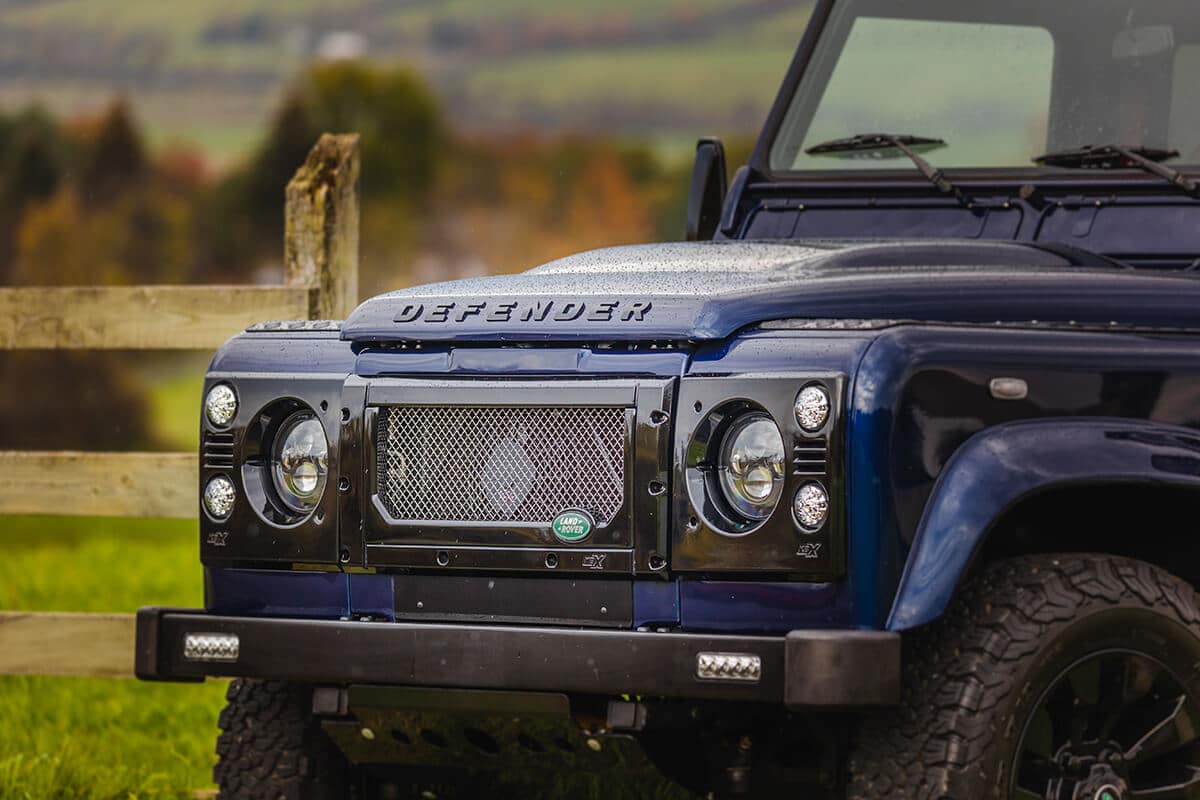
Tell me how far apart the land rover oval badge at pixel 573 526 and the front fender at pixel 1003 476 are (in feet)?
1.84

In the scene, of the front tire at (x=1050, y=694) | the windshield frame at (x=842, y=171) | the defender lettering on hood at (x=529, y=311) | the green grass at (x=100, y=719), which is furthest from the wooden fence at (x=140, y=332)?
the front tire at (x=1050, y=694)

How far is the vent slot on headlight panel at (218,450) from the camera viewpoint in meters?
4.04

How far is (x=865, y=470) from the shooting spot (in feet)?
11.3

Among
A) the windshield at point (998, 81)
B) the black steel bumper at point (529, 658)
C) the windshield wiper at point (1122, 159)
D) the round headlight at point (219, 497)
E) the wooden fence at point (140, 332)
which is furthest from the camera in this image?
the wooden fence at point (140, 332)

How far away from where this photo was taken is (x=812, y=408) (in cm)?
348

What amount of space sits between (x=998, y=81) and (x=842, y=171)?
462 mm

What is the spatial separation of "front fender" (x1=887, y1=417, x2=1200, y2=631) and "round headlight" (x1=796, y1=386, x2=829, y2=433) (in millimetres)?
220

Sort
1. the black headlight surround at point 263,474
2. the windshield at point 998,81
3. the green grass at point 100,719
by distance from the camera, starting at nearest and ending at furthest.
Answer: the black headlight surround at point 263,474
the windshield at point 998,81
the green grass at point 100,719

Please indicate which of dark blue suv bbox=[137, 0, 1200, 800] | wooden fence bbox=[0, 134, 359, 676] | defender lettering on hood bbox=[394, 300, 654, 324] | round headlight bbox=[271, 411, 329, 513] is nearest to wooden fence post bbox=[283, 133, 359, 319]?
wooden fence bbox=[0, 134, 359, 676]

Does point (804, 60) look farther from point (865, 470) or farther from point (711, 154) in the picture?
point (865, 470)

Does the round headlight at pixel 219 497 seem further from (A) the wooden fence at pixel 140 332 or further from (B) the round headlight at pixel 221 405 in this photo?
(A) the wooden fence at pixel 140 332

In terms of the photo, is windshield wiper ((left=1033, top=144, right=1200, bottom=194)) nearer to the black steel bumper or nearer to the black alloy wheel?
the black alloy wheel

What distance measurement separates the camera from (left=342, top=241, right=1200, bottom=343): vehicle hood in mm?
3695

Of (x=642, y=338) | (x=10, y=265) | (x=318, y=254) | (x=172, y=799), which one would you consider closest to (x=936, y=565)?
(x=642, y=338)
